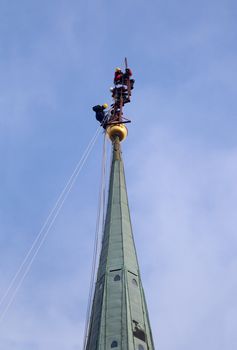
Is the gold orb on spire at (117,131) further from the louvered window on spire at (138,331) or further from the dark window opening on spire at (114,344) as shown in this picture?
the dark window opening on spire at (114,344)

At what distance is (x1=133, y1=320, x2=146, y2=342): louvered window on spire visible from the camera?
3829 centimetres

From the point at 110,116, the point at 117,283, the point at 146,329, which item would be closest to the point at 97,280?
the point at 117,283

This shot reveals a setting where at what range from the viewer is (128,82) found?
57531 millimetres

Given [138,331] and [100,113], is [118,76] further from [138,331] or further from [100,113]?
[138,331]

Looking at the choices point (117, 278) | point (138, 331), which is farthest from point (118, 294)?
point (138, 331)

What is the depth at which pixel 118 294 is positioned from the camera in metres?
40.7

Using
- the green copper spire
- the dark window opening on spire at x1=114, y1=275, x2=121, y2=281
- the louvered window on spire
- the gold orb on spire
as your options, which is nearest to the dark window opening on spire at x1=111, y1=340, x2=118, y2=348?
the green copper spire

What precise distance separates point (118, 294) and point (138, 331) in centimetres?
276

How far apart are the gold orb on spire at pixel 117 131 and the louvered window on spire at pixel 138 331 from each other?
1716 cm

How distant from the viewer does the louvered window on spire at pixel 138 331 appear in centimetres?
3829

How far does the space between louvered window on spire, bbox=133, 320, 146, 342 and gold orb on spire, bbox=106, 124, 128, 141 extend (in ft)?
56.3

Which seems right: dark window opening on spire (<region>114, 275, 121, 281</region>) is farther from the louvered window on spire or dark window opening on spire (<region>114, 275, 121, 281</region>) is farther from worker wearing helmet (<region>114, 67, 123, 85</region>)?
worker wearing helmet (<region>114, 67, 123, 85</region>)

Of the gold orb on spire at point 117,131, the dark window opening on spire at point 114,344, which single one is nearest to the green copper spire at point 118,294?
the dark window opening on spire at point 114,344

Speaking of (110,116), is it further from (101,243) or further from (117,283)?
(117,283)
